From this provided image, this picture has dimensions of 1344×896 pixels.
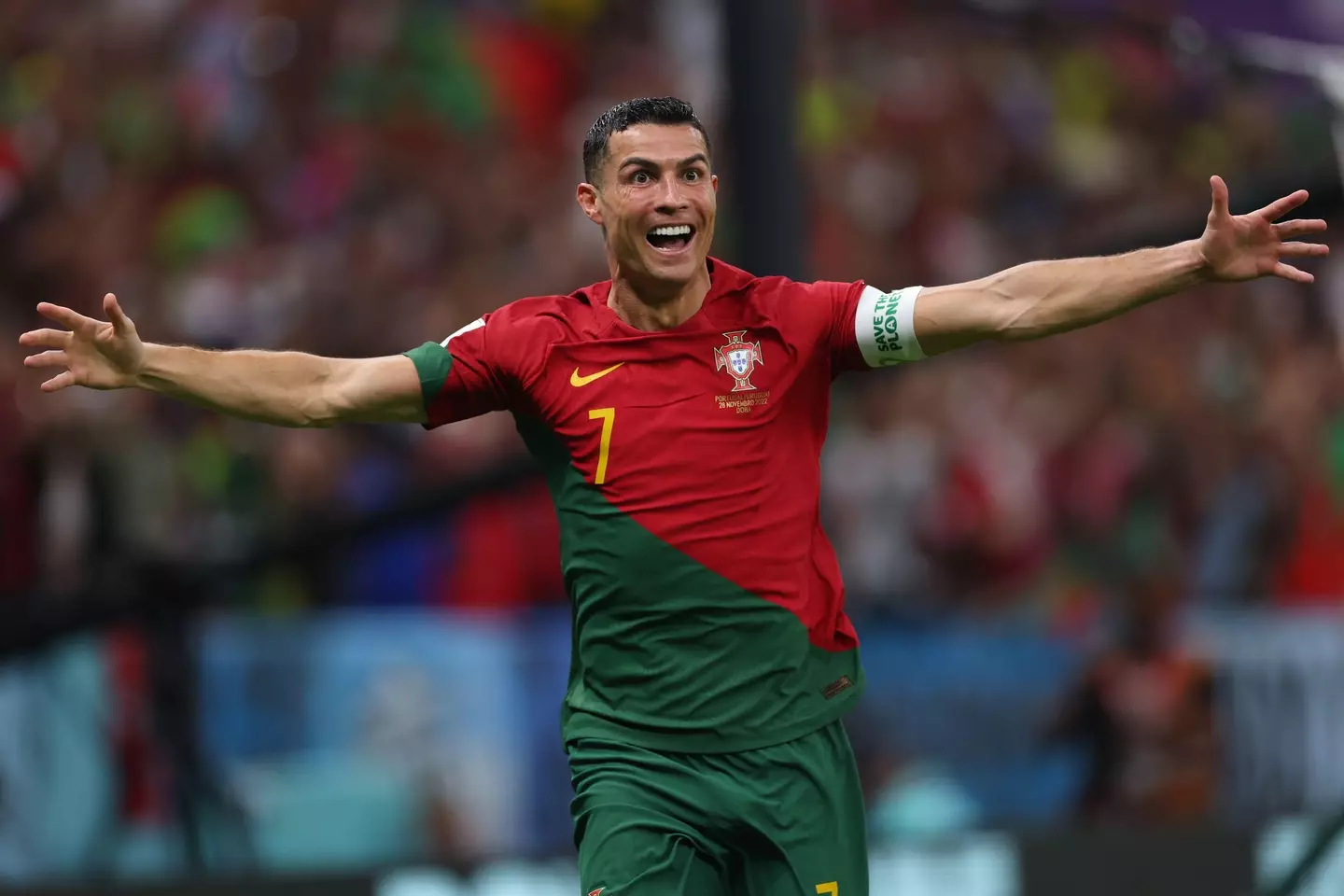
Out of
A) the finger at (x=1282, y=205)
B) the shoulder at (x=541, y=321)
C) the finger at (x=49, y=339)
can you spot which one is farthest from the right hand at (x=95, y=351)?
the finger at (x=1282, y=205)

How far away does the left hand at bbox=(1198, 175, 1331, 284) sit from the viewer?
15.6 feet

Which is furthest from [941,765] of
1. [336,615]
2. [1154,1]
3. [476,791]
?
[1154,1]

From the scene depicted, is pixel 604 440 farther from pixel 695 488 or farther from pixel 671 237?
pixel 671 237

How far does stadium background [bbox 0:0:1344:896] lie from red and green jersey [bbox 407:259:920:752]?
3408 millimetres

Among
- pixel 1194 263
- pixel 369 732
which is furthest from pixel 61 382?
pixel 369 732

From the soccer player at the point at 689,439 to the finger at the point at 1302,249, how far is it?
0.6 inches

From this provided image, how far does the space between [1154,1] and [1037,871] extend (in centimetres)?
432

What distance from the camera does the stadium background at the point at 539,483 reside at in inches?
343

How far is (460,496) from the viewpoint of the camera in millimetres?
9125

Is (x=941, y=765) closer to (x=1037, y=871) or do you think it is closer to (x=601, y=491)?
(x=1037, y=871)

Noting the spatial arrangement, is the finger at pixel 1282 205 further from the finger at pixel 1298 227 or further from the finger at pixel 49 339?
the finger at pixel 49 339

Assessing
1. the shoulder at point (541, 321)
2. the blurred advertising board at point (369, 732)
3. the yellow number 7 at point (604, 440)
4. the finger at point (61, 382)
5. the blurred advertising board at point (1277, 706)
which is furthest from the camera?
the blurred advertising board at point (1277, 706)

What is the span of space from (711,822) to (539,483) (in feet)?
17.3

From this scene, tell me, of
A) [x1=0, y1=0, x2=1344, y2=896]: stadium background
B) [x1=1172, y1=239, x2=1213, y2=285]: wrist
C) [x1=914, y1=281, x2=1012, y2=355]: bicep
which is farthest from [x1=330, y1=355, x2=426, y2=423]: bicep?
[x1=0, y1=0, x2=1344, y2=896]: stadium background
